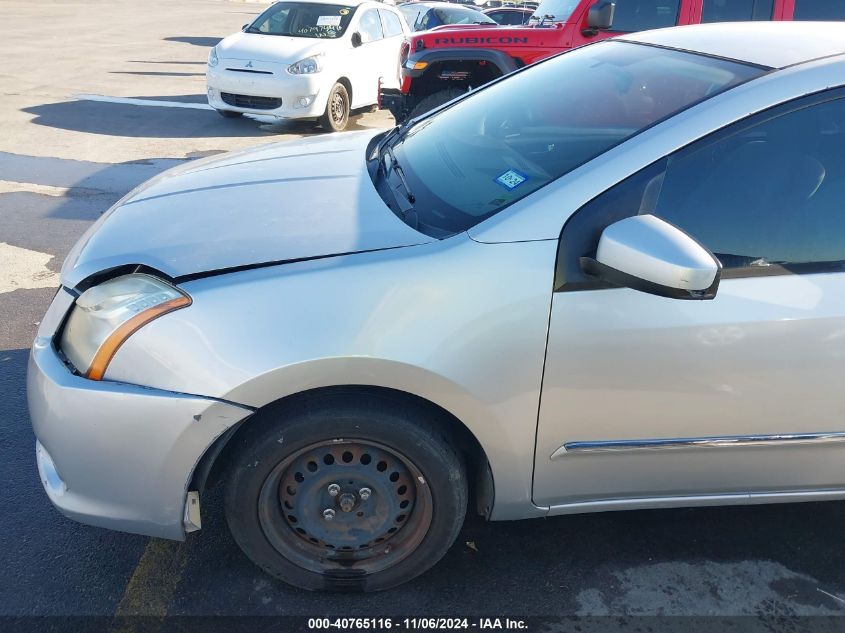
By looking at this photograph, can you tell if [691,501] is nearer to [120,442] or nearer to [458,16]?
[120,442]

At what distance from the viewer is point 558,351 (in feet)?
6.53

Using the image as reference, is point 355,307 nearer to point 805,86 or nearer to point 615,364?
point 615,364

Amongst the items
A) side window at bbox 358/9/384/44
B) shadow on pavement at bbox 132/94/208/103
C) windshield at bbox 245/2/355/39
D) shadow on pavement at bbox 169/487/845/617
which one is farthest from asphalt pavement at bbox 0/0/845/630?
shadow on pavement at bbox 132/94/208/103

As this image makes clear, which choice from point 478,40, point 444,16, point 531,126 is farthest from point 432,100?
point 444,16

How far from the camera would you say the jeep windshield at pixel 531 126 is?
223cm

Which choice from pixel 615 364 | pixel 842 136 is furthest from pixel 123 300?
pixel 842 136

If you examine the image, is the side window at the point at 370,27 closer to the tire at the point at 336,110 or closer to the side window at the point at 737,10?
the tire at the point at 336,110

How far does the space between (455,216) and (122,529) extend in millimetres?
1352

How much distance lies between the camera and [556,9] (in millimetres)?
7809

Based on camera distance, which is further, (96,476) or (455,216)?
(455,216)

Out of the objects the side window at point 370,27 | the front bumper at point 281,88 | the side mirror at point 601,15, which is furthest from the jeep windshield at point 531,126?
the side window at point 370,27

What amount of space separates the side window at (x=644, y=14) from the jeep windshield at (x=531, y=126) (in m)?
4.38

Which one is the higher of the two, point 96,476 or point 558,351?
point 558,351

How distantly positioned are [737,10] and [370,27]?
505 cm
